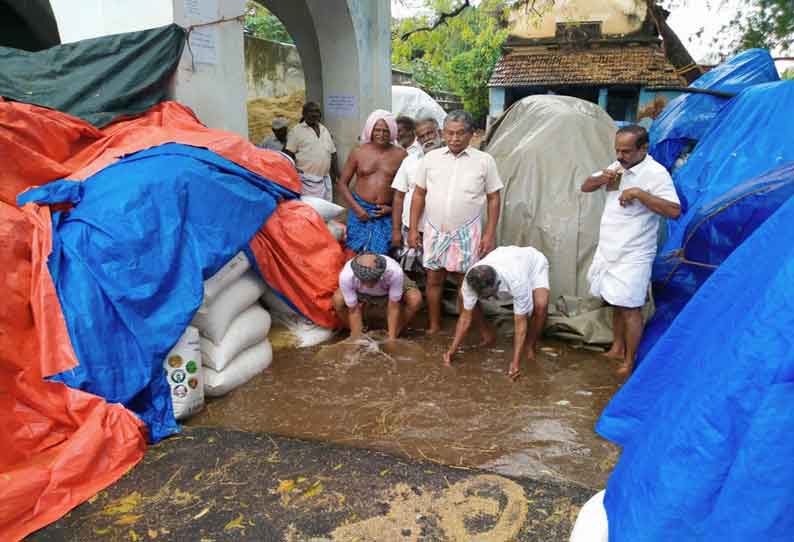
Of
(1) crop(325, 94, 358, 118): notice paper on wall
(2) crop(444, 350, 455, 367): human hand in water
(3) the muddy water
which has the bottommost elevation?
(3) the muddy water

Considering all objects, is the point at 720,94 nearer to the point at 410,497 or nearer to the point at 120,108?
the point at 410,497

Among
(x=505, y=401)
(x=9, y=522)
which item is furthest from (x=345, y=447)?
(x=9, y=522)

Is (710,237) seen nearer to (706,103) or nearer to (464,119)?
(464,119)

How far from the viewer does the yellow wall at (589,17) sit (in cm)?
1570

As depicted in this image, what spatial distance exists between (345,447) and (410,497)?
1.72 feet

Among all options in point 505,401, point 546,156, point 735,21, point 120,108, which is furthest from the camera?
point 735,21

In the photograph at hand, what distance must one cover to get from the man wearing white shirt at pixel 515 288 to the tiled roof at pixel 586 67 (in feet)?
40.9

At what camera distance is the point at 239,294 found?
12.5ft

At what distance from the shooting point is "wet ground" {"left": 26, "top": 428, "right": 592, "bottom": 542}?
221 cm

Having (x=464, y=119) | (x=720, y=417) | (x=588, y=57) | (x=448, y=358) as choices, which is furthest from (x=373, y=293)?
(x=588, y=57)

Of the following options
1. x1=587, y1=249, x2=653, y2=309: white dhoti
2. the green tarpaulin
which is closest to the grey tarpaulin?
x1=587, y1=249, x2=653, y2=309: white dhoti

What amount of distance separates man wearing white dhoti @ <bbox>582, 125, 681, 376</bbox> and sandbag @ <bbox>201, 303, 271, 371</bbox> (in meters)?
2.31

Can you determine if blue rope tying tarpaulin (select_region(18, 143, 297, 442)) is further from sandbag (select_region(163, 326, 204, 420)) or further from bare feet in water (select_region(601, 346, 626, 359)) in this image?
bare feet in water (select_region(601, 346, 626, 359))

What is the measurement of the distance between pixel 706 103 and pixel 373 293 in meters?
3.52
